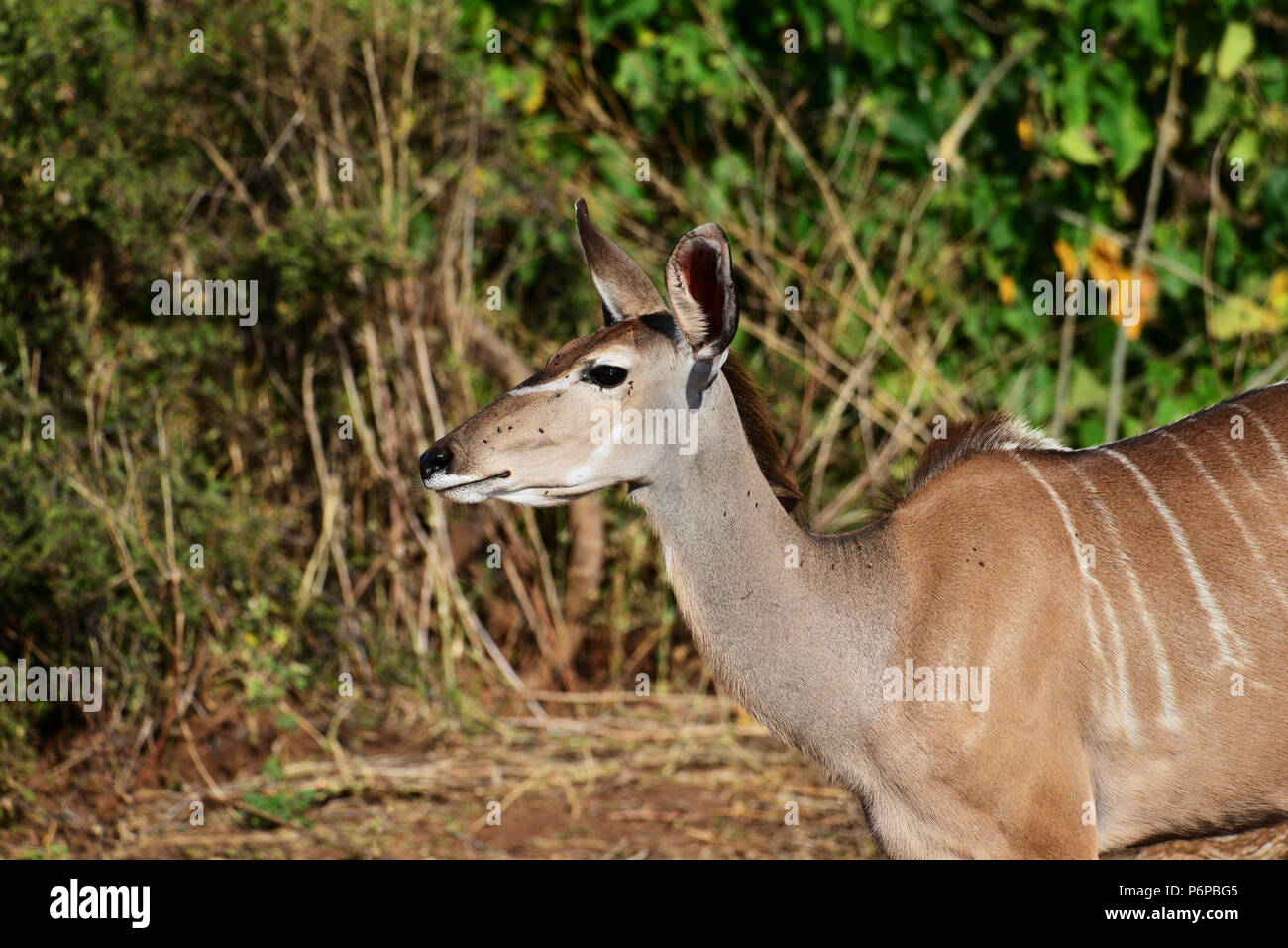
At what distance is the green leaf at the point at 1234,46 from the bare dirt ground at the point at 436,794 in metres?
3.19

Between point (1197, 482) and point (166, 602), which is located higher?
point (1197, 482)

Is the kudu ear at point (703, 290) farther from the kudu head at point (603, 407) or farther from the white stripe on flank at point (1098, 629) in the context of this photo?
the white stripe on flank at point (1098, 629)

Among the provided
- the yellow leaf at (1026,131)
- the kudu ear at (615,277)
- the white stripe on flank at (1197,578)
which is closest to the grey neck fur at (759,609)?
the kudu ear at (615,277)

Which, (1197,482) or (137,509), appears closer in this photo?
(1197,482)

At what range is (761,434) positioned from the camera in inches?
135

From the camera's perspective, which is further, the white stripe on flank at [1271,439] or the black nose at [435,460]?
the white stripe on flank at [1271,439]

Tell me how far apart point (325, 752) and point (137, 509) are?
44.4 inches

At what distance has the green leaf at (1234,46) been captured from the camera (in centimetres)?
590

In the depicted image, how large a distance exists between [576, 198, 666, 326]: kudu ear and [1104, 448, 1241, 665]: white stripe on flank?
1.25 m

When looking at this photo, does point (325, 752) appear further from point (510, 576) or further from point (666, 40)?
point (666, 40)

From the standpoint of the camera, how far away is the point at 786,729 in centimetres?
326

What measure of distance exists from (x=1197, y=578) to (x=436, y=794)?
2.82 meters

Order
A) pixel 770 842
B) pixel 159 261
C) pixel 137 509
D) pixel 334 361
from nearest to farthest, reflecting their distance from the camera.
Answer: pixel 770 842
pixel 137 509
pixel 159 261
pixel 334 361

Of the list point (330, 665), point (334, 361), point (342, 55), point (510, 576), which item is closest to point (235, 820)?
point (330, 665)
